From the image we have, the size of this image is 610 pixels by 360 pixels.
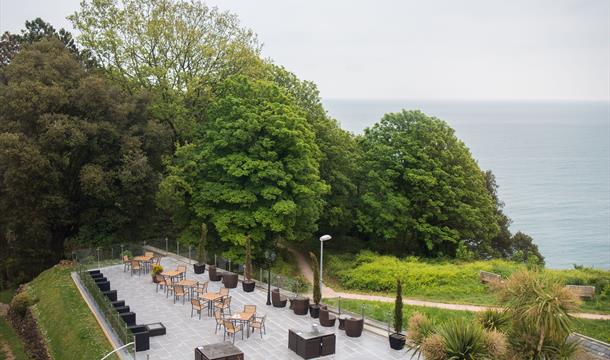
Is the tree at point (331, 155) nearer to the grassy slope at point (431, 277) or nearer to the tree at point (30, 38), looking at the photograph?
→ the grassy slope at point (431, 277)

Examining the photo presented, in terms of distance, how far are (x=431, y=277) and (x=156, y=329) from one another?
16.9 meters

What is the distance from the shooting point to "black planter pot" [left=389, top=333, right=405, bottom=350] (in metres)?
16.3

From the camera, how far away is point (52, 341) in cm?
1981

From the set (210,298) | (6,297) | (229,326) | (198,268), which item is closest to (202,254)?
(198,268)

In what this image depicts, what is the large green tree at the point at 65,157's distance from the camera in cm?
2670

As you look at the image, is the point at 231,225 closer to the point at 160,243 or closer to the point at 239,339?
the point at 160,243

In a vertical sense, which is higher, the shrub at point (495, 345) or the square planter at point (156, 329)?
the shrub at point (495, 345)

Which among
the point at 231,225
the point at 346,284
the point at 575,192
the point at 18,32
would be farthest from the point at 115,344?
the point at 575,192

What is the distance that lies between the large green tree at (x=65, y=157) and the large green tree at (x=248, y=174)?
267cm

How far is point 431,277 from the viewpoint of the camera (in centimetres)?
2884

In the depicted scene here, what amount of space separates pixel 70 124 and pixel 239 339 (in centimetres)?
1662

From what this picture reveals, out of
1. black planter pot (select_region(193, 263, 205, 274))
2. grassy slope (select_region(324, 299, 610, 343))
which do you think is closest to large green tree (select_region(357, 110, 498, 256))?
grassy slope (select_region(324, 299, 610, 343))

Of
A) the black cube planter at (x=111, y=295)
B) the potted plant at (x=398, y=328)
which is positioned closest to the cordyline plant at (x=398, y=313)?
the potted plant at (x=398, y=328)

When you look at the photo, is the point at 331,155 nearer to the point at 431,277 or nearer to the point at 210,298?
the point at 431,277
